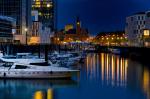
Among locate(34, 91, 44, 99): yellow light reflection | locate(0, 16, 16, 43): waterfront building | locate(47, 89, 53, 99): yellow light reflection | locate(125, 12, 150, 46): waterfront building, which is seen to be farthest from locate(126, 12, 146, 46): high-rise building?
locate(34, 91, 44, 99): yellow light reflection

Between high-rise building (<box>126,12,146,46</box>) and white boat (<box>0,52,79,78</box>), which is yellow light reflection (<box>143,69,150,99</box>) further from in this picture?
high-rise building (<box>126,12,146,46</box>)

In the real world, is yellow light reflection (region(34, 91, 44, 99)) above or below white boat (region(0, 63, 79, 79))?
below

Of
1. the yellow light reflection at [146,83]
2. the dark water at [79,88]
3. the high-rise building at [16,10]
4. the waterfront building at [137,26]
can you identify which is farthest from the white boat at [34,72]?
the high-rise building at [16,10]

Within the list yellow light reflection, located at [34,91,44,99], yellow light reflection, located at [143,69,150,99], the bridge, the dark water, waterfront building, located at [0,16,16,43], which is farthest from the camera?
waterfront building, located at [0,16,16,43]

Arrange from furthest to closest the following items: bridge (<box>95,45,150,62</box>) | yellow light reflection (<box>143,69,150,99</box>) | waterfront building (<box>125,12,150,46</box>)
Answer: waterfront building (<box>125,12,150,46</box>) → bridge (<box>95,45,150,62</box>) → yellow light reflection (<box>143,69,150,99</box>)

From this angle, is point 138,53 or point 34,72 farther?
point 138,53

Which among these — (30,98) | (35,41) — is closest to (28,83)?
(30,98)

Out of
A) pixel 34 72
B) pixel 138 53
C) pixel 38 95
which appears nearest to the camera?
pixel 38 95

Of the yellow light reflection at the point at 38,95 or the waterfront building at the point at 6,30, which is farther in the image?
the waterfront building at the point at 6,30

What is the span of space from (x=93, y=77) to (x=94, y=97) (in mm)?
17501

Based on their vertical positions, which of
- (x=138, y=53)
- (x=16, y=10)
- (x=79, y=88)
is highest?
(x=16, y=10)

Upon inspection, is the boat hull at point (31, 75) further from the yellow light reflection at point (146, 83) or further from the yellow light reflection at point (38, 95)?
the yellow light reflection at point (146, 83)

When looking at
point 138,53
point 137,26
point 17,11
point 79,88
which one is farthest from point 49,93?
point 137,26

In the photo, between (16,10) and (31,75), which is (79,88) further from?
(16,10)
